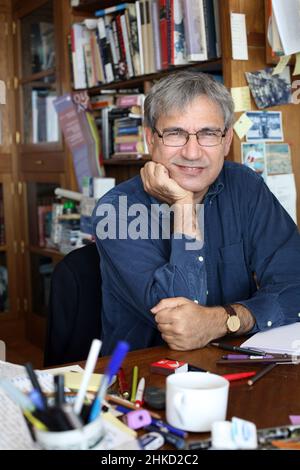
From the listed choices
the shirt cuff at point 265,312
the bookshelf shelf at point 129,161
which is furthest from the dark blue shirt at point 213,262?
the bookshelf shelf at point 129,161

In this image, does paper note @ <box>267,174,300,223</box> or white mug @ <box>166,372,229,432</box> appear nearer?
white mug @ <box>166,372,229,432</box>

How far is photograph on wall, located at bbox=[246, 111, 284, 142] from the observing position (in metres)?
2.30

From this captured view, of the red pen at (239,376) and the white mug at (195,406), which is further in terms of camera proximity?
the red pen at (239,376)

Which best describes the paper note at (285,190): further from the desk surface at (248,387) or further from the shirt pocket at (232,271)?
the desk surface at (248,387)

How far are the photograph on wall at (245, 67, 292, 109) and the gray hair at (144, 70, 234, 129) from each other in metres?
0.63

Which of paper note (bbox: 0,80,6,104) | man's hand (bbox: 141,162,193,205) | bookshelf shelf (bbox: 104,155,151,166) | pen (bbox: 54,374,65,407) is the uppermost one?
paper note (bbox: 0,80,6,104)

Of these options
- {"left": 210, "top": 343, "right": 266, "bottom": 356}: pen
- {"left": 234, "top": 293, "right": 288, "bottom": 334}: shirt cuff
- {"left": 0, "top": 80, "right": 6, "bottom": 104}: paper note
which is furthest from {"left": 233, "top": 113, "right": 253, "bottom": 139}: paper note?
{"left": 0, "top": 80, "right": 6, "bottom": 104}: paper note

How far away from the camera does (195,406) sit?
0.87 meters

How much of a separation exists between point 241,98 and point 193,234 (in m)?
0.89

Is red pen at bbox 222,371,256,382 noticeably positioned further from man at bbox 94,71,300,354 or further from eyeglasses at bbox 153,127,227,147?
eyeglasses at bbox 153,127,227,147

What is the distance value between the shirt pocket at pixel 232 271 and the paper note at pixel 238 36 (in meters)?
0.85

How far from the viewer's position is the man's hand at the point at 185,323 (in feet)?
4.30

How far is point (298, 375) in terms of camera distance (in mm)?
1150
